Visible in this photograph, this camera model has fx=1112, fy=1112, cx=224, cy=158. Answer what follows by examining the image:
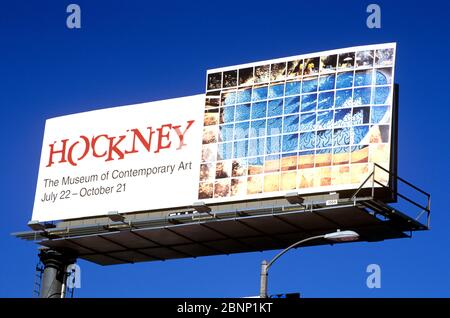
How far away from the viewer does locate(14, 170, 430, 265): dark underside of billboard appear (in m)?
41.4

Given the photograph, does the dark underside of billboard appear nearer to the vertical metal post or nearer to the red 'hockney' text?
the red 'hockney' text

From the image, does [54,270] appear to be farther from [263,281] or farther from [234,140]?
[263,281]

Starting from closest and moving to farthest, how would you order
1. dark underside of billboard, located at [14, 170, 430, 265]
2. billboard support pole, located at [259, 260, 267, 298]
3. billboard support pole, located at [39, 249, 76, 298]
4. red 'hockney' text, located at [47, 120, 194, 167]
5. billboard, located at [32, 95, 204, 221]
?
billboard support pole, located at [259, 260, 267, 298], dark underside of billboard, located at [14, 170, 430, 265], billboard, located at [32, 95, 204, 221], red 'hockney' text, located at [47, 120, 194, 167], billboard support pole, located at [39, 249, 76, 298]

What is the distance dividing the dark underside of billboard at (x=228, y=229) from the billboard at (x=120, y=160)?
2.69 feet

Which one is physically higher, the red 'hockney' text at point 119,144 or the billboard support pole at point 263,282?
the red 'hockney' text at point 119,144

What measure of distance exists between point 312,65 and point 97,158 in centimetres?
1050

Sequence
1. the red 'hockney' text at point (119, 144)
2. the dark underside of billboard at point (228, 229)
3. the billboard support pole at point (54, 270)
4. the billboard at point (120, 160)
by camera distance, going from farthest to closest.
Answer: the billboard support pole at point (54, 270), the red 'hockney' text at point (119, 144), the billboard at point (120, 160), the dark underside of billboard at point (228, 229)

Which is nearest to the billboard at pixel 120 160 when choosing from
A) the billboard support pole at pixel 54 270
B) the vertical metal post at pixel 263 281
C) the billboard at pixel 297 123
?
the billboard at pixel 297 123

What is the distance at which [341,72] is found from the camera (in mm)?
43250

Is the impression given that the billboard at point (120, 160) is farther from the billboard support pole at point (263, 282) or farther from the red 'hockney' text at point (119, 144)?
the billboard support pole at point (263, 282)

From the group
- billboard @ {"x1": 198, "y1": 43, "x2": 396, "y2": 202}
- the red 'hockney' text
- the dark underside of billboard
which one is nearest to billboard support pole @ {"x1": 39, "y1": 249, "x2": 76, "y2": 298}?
the dark underside of billboard

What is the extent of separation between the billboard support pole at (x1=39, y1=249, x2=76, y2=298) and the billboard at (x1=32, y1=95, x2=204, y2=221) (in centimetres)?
183

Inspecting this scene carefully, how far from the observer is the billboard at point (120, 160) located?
4588cm
